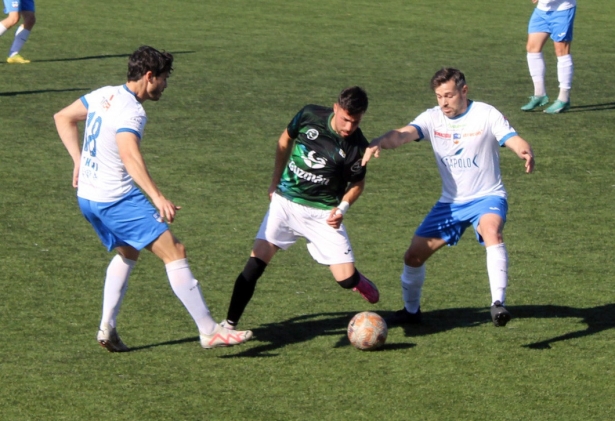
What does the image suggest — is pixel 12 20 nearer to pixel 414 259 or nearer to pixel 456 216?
pixel 414 259

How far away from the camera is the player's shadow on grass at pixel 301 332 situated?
A: 6.73m

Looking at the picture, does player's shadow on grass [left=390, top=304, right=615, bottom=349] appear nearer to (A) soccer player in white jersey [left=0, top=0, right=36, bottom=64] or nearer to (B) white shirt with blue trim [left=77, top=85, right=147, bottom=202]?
(B) white shirt with blue trim [left=77, top=85, right=147, bottom=202]

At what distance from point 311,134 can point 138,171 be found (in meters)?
1.38

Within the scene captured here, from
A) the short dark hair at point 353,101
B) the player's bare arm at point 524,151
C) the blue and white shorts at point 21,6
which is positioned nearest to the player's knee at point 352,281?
the short dark hair at point 353,101

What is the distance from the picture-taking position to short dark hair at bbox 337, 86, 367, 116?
6461 millimetres

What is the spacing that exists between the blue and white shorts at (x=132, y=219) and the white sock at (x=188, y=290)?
0.74ft

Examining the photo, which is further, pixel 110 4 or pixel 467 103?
pixel 110 4

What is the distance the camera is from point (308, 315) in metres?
7.35

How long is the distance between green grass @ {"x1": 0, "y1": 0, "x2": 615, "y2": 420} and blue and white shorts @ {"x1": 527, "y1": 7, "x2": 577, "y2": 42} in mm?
1028

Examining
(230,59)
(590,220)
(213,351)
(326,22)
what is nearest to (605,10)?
(326,22)

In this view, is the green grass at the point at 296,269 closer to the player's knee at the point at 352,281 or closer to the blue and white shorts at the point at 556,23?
the player's knee at the point at 352,281

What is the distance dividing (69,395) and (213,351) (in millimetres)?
1064

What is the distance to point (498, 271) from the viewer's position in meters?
6.68

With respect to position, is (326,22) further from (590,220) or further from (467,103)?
(467,103)
